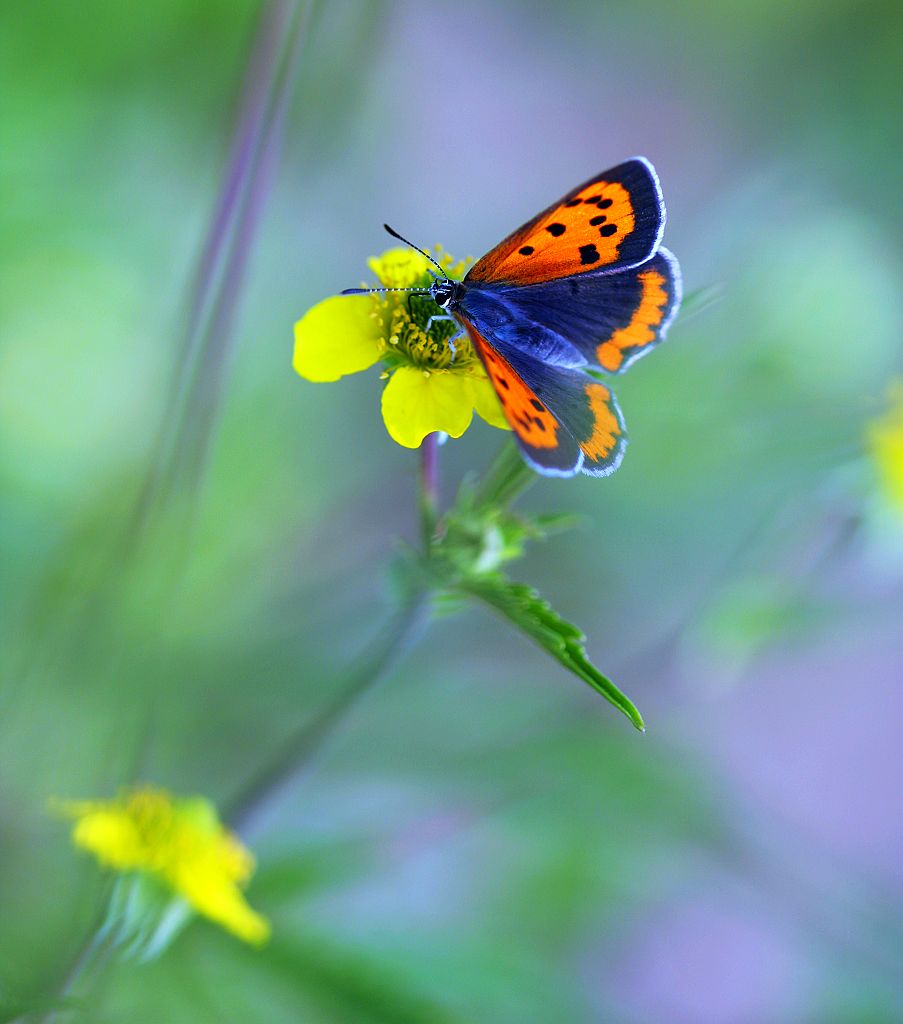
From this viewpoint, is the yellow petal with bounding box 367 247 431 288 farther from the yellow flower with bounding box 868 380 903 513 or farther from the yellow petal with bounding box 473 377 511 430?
the yellow flower with bounding box 868 380 903 513

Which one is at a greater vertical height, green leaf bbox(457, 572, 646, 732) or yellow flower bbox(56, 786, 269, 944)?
green leaf bbox(457, 572, 646, 732)

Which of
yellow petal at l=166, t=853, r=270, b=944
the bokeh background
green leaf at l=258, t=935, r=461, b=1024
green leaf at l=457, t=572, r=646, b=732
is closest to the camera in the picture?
green leaf at l=457, t=572, r=646, b=732

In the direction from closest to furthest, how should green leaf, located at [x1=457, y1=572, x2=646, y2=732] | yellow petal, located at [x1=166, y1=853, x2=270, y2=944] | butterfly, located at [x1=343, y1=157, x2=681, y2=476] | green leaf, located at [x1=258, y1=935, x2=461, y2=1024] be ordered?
1. green leaf, located at [x1=457, y1=572, x2=646, y2=732]
2. butterfly, located at [x1=343, y1=157, x2=681, y2=476]
3. yellow petal, located at [x1=166, y1=853, x2=270, y2=944]
4. green leaf, located at [x1=258, y1=935, x2=461, y2=1024]

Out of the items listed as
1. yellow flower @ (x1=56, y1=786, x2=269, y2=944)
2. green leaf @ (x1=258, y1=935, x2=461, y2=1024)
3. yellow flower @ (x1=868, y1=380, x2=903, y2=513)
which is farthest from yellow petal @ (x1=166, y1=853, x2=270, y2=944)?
yellow flower @ (x1=868, y1=380, x2=903, y2=513)

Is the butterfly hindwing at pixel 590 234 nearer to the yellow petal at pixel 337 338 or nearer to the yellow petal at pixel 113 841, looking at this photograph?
the yellow petal at pixel 337 338

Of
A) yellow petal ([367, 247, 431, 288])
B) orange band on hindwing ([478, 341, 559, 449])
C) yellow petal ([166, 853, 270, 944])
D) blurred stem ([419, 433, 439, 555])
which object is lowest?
yellow petal ([166, 853, 270, 944])

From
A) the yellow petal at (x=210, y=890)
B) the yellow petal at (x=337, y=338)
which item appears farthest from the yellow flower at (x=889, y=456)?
the yellow petal at (x=210, y=890)
